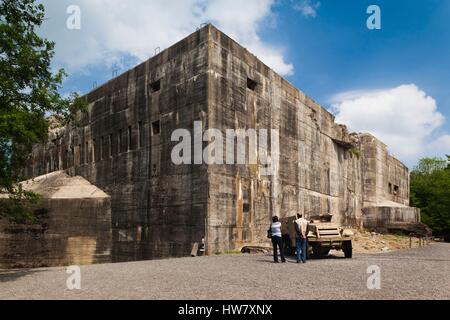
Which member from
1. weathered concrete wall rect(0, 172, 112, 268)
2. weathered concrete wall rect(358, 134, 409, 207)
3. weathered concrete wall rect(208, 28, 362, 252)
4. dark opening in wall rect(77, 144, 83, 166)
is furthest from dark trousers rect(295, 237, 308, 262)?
weathered concrete wall rect(358, 134, 409, 207)

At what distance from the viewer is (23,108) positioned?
40.1 feet

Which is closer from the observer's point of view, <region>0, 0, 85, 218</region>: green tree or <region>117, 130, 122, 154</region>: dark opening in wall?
<region>0, 0, 85, 218</region>: green tree

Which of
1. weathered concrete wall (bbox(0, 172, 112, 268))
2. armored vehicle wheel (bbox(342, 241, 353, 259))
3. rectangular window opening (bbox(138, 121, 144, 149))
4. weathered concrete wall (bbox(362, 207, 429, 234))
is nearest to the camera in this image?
armored vehicle wheel (bbox(342, 241, 353, 259))

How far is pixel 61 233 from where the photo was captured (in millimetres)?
22547

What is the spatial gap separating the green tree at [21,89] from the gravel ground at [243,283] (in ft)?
11.0

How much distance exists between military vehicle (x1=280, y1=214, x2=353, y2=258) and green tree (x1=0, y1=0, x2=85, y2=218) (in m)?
9.11

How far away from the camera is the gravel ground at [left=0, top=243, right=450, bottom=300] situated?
7.67m

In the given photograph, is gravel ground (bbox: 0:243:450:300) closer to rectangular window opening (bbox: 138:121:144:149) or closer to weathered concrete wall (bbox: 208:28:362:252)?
weathered concrete wall (bbox: 208:28:362:252)

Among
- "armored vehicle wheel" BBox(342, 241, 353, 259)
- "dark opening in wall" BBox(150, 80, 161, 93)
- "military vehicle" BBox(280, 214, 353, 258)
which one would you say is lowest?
"armored vehicle wheel" BBox(342, 241, 353, 259)

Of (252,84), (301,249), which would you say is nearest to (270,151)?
(252,84)
